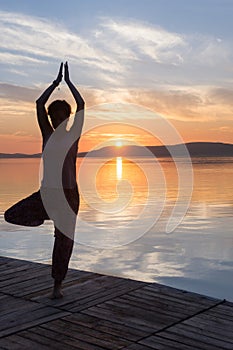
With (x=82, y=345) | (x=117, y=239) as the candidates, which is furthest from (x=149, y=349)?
(x=117, y=239)

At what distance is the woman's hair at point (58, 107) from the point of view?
5535mm

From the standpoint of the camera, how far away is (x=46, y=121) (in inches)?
218

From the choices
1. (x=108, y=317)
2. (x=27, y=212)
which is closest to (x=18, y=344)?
(x=108, y=317)

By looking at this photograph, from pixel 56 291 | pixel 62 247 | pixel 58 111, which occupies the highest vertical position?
pixel 58 111

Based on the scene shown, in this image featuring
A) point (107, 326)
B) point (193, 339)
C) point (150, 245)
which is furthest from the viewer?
point (150, 245)

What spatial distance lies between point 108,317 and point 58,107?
92.0 inches

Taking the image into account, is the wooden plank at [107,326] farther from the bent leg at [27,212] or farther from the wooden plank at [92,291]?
the bent leg at [27,212]

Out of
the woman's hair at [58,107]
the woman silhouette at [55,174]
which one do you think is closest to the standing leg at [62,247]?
the woman silhouette at [55,174]

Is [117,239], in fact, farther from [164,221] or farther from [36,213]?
[36,213]

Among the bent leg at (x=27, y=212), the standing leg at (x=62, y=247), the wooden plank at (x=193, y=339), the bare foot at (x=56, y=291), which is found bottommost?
the wooden plank at (x=193, y=339)

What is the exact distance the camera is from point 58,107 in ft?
18.2

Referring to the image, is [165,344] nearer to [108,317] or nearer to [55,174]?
[108,317]

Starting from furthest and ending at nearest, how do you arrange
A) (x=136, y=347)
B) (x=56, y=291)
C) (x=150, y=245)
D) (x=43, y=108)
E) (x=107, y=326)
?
(x=150, y=245)
(x=56, y=291)
(x=43, y=108)
(x=107, y=326)
(x=136, y=347)

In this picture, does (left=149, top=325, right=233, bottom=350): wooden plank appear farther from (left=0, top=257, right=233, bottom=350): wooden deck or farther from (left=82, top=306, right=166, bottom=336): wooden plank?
(left=82, top=306, right=166, bottom=336): wooden plank
